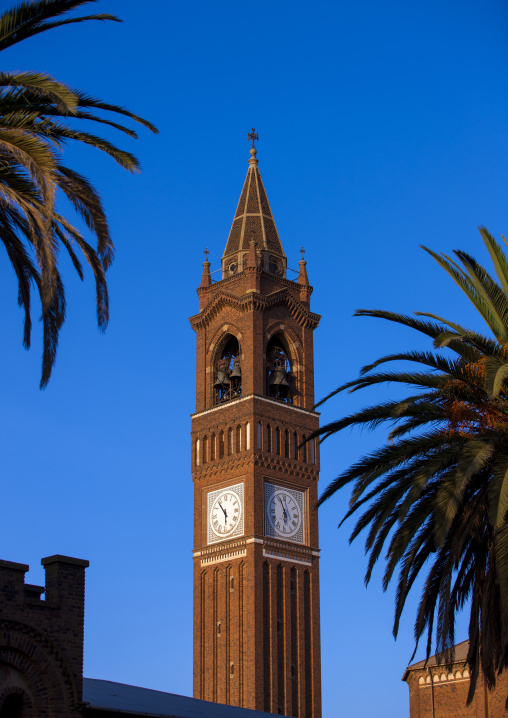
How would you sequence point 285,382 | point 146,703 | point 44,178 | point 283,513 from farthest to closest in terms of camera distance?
point 285,382, point 283,513, point 146,703, point 44,178

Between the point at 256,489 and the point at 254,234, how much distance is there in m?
16.1

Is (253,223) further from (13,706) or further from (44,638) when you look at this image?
(13,706)

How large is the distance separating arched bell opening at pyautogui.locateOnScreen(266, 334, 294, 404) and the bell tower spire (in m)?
4.46

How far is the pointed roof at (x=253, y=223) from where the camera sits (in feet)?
227

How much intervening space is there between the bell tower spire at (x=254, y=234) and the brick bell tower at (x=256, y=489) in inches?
4.2

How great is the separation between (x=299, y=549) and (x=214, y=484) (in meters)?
5.65

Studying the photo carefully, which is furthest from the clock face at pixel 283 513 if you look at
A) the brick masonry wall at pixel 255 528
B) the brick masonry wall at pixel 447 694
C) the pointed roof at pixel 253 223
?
the pointed roof at pixel 253 223

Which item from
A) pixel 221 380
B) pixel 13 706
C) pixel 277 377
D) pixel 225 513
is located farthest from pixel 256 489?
pixel 13 706

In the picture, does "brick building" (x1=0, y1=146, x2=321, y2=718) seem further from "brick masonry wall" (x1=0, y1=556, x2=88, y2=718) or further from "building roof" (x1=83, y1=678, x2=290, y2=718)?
"brick masonry wall" (x1=0, y1=556, x2=88, y2=718)

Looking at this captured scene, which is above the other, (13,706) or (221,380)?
(221,380)

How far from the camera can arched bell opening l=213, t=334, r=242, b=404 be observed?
214 feet

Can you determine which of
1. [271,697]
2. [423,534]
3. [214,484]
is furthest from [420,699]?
[423,534]

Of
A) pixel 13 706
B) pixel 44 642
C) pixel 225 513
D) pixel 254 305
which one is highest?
pixel 254 305

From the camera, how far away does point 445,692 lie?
50.0m
